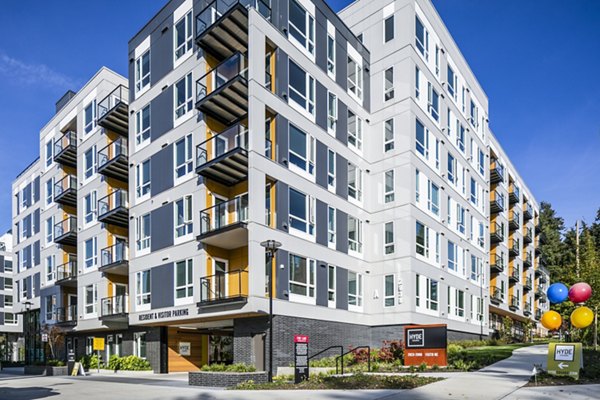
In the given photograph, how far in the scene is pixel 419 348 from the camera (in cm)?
1950

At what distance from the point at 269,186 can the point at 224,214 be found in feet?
7.56

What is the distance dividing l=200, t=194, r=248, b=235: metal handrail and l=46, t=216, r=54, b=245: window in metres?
22.3

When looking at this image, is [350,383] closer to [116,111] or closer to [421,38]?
[421,38]

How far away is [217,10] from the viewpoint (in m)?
24.1

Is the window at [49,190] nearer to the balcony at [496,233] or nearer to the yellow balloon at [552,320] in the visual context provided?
the balcony at [496,233]

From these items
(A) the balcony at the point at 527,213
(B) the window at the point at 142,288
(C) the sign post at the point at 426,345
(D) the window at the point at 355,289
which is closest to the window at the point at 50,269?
(B) the window at the point at 142,288

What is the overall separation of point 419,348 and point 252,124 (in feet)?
35.8

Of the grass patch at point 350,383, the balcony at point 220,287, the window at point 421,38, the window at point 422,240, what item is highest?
the window at point 421,38

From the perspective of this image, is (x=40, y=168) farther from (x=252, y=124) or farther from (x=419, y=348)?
(x=419, y=348)

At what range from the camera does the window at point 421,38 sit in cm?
3027

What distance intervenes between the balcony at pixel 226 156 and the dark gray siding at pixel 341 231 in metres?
5.68

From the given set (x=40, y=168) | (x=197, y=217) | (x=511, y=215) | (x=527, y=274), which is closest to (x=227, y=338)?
(x=197, y=217)

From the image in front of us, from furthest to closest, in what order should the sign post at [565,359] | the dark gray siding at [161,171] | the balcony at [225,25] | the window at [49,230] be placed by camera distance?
the window at [49,230] < the dark gray siding at [161,171] < the balcony at [225,25] < the sign post at [565,359]

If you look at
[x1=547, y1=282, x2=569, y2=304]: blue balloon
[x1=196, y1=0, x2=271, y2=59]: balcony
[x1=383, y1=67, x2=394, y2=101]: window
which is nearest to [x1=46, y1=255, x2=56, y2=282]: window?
[x1=196, y1=0, x2=271, y2=59]: balcony
